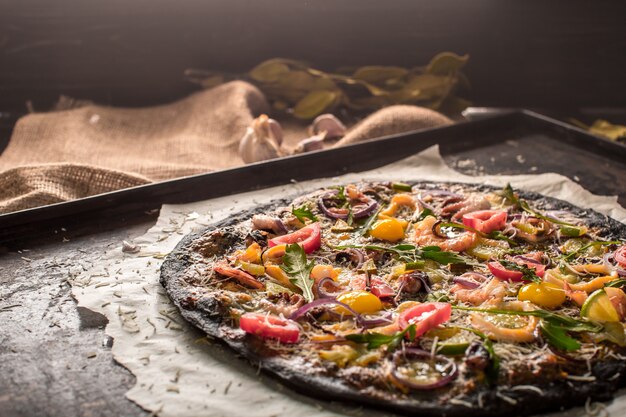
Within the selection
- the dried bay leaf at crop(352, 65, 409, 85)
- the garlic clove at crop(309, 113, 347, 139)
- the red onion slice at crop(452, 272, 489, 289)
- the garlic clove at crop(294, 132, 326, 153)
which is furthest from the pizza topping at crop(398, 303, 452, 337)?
the dried bay leaf at crop(352, 65, 409, 85)

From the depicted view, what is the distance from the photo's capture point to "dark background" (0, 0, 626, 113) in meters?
8.24

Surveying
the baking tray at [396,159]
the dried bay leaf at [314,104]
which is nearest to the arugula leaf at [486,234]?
the baking tray at [396,159]

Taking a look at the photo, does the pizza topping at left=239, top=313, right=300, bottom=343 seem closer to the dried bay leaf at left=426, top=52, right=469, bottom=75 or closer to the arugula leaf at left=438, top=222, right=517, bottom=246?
the arugula leaf at left=438, top=222, right=517, bottom=246

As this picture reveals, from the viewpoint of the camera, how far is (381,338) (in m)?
3.54

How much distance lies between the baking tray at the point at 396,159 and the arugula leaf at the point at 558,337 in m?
2.55

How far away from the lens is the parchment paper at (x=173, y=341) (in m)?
3.40

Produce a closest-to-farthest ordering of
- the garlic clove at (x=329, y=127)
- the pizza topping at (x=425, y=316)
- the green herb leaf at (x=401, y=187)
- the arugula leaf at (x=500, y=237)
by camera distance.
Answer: the pizza topping at (x=425, y=316) < the arugula leaf at (x=500, y=237) < the green herb leaf at (x=401, y=187) < the garlic clove at (x=329, y=127)

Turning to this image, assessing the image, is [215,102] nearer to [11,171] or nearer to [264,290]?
[11,171]

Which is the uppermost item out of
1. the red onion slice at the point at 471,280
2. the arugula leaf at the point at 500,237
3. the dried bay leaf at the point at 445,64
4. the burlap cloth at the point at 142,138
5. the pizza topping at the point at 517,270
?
the dried bay leaf at the point at 445,64

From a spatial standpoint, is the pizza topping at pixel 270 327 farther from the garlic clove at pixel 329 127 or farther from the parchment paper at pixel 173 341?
the garlic clove at pixel 329 127

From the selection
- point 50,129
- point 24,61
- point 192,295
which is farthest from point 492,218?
point 24,61

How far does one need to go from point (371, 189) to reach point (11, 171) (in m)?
2.80

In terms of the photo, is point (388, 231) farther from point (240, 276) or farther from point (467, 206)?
point (240, 276)

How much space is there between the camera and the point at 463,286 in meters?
4.12
